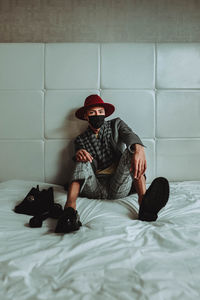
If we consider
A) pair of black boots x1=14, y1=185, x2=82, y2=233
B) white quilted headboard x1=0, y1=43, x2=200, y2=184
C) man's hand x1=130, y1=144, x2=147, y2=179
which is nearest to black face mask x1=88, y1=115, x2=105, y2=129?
white quilted headboard x1=0, y1=43, x2=200, y2=184

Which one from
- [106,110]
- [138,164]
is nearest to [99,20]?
[106,110]

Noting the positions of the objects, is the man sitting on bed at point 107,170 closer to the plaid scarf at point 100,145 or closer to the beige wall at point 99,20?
the plaid scarf at point 100,145

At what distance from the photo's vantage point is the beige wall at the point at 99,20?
187cm

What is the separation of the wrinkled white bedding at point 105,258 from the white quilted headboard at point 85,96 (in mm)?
685

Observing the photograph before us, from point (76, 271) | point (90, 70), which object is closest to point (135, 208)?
point (76, 271)

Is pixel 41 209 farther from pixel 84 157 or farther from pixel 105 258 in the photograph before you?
pixel 105 258

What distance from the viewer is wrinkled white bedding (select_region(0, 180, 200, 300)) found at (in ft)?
1.69

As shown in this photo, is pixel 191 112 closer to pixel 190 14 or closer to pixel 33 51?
pixel 190 14

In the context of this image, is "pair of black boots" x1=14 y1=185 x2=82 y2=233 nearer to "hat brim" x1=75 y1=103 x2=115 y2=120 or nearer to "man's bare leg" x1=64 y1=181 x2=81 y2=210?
"man's bare leg" x1=64 y1=181 x2=81 y2=210

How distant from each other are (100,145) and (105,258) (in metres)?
0.94

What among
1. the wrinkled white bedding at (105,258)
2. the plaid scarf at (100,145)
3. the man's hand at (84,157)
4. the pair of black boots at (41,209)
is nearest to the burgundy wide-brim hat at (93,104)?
the plaid scarf at (100,145)

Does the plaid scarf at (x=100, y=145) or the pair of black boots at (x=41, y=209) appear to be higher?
the plaid scarf at (x=100, y=145)

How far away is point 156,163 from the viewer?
68.1 inches

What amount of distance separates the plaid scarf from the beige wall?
36.1 inches
